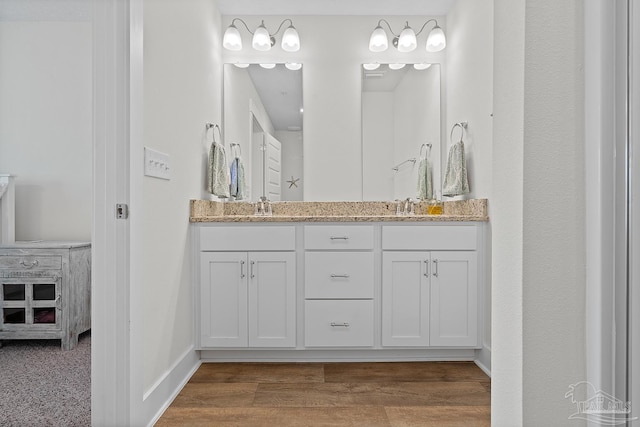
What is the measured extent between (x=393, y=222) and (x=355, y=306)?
525 mm

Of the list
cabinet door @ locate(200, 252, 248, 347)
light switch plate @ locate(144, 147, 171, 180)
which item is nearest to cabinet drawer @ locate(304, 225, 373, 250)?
cabinet door @ locate(200, 252, 248, 347)

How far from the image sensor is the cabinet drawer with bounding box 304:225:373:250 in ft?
7.52

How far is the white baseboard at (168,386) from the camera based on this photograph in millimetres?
1601

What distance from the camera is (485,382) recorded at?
204cm

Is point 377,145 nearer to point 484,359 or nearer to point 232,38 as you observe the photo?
point 232,38

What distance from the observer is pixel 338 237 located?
7.54 feet

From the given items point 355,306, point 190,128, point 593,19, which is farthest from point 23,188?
point 593,19

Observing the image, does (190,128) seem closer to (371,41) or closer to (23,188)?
(371,41)

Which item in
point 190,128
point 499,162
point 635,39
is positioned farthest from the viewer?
point 190,128

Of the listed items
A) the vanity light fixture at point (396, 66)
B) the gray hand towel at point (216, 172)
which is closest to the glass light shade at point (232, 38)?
the gray hand towel at point (216, 172)

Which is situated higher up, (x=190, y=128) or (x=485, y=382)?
(x=190, y=128)

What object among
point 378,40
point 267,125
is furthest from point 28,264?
point 378,40

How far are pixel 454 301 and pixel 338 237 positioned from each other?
2.45 feet

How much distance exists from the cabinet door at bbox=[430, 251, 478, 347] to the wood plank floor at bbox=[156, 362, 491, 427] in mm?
165
